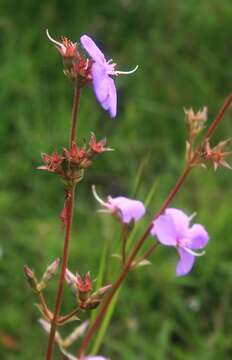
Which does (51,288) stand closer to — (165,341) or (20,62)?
(165,341)

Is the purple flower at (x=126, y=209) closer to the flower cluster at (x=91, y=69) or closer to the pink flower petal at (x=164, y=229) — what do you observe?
the pink flower petal at (x=164, y=229)

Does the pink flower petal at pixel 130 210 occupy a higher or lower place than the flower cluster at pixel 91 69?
lower

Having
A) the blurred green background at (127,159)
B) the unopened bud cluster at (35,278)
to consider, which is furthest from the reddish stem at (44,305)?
the blurred green background at (127,159)

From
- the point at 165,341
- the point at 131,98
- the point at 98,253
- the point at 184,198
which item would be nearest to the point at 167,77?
the point at 131,98

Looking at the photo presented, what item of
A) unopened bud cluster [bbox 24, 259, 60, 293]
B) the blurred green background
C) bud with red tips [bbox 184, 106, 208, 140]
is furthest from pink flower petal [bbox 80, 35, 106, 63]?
the blurred green background

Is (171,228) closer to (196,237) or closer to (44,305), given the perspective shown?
(196,237)
